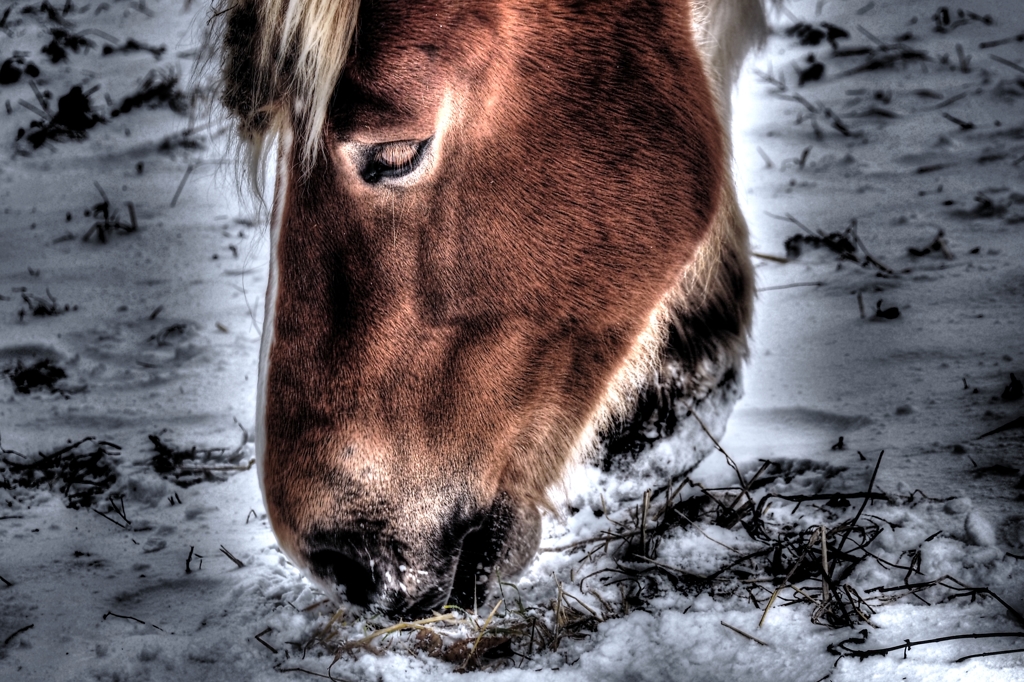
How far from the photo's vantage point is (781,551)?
1.76 metres

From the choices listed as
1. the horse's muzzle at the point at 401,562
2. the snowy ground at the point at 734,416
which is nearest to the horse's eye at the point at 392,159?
the snowy ground at the point at 734,416

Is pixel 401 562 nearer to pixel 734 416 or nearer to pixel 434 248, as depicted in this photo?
pixel 434 248

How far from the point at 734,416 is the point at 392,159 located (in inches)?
54.3

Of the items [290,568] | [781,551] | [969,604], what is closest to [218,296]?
[290,568]

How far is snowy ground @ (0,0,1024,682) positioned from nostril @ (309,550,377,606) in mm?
116

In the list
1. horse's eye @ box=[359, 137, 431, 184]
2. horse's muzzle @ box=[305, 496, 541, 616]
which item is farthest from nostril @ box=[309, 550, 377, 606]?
horse's eye @ box=[359, 137, 431, 184]

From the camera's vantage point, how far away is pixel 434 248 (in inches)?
63.9

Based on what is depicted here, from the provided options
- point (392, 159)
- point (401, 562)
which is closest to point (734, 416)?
point (401, 562)

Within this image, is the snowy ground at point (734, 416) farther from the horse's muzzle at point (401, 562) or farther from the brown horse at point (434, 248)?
the brown horse at point (434, 248)

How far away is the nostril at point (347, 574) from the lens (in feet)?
5.43

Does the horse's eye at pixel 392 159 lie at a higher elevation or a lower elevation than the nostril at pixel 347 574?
higher

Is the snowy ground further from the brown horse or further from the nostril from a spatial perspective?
the brown horse

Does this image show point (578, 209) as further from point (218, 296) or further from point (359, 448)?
point (218, 296)

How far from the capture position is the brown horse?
61.6 inches
